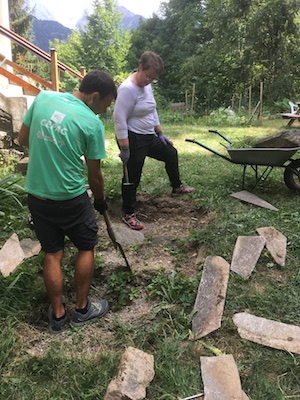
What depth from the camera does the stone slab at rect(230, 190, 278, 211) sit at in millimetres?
3739

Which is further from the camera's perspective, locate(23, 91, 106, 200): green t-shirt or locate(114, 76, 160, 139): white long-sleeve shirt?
locate(114, 76, 160, 139): white long-sleeve shirt

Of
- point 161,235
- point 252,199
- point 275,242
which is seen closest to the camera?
point 275,242

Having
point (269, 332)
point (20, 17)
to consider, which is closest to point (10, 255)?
point (269, 332)

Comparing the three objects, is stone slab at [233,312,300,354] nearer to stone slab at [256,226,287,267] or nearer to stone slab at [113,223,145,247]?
stone slab at [256,226,287,267]

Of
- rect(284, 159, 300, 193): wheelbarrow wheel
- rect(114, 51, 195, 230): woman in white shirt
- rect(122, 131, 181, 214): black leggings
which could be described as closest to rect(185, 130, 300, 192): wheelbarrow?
rect(284, 159, 300, 193): wheelbarrow wheel

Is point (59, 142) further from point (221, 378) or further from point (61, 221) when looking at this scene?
point (221, 378)

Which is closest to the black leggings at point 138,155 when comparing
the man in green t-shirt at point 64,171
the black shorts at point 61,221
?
the man in green t-shirt at point 64,171

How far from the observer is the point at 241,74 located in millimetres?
19234

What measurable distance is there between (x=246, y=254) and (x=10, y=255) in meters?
2.02

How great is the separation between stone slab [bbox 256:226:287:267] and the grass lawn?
62mm

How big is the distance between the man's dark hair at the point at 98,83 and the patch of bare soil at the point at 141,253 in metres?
1.50

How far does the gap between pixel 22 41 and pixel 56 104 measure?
14.8ft

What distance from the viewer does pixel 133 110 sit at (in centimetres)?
329

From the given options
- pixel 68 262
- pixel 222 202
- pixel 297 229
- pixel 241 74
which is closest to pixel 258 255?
pixel 297 229
